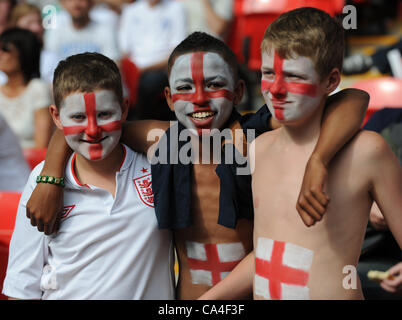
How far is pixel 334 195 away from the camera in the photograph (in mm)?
1271

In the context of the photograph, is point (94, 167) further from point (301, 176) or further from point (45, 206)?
point (301, 176)

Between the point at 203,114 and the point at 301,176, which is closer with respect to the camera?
the point at 301,176

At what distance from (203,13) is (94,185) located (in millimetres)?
2705

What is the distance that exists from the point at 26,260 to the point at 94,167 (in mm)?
288

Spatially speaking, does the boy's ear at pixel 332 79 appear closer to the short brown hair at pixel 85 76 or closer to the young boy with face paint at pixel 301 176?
the young boy with face paint at pixel 301 176

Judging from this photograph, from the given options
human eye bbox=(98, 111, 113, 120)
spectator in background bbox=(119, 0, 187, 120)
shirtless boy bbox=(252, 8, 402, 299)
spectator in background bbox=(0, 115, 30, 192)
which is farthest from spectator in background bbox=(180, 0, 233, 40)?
shirtless boy bbox=(252, 8, 402, 299)

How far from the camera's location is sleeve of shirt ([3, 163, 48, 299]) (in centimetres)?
145

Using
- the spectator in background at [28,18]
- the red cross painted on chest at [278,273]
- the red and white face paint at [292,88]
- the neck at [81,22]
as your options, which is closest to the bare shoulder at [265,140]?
the red and white face paint at [292,88]

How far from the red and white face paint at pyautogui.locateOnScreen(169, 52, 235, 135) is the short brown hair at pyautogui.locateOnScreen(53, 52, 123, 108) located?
0.51ft

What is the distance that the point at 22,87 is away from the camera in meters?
3.26

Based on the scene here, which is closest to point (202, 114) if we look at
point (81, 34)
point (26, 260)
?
point (26, 260)

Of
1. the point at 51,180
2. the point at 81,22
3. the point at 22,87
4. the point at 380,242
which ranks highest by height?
the point at 81,22

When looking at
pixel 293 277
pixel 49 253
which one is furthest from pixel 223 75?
pixel 49 253

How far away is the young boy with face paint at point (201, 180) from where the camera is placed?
4.67 ft
